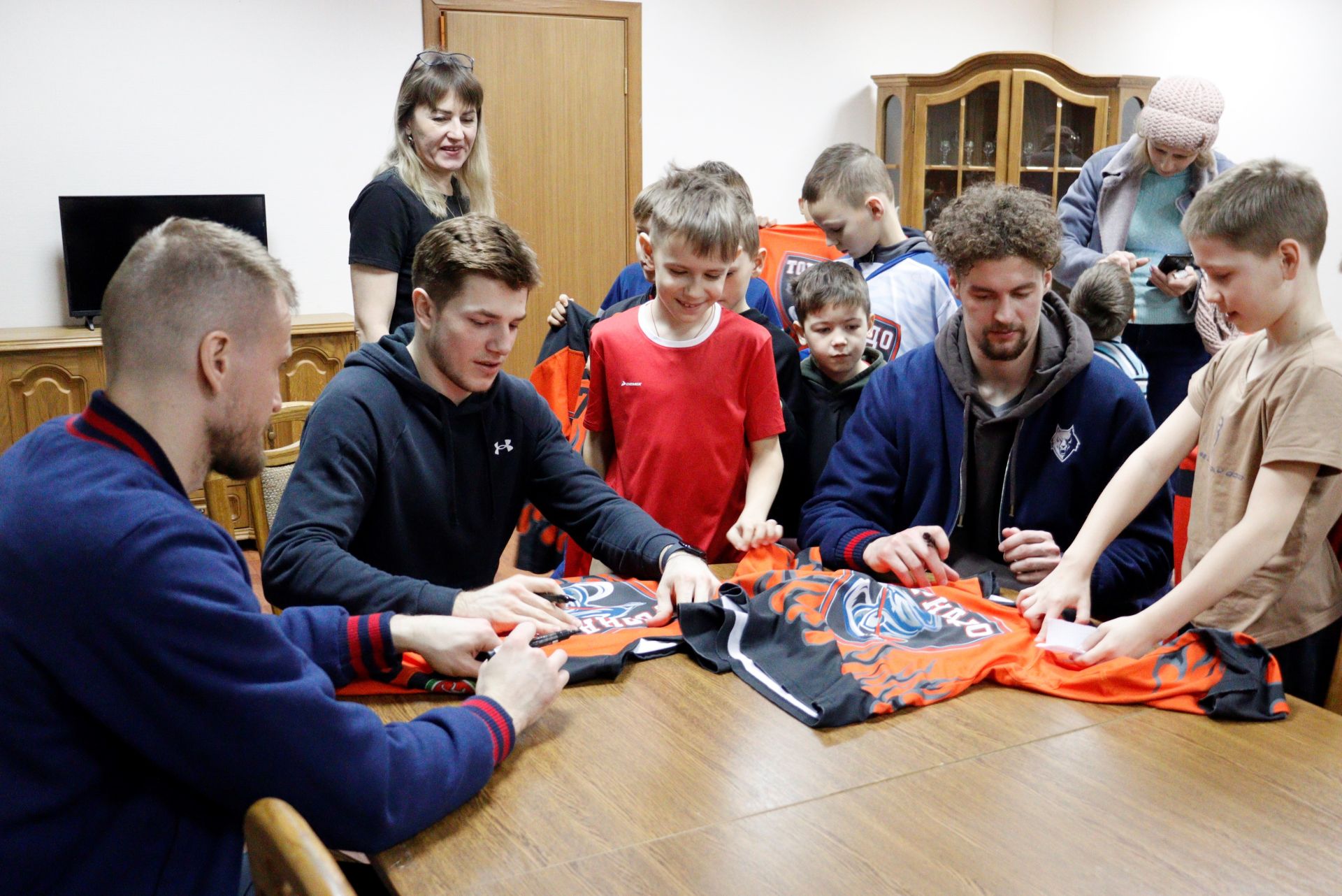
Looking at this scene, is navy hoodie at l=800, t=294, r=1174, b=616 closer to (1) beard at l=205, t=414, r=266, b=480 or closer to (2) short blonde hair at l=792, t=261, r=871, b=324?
(2) short blonde hair at l=792, t=261, r=871, b=324

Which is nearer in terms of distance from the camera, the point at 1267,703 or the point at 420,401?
the point at 1267,703

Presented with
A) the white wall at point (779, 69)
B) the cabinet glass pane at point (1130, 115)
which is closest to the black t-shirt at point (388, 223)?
the white wall at point (779, 69)

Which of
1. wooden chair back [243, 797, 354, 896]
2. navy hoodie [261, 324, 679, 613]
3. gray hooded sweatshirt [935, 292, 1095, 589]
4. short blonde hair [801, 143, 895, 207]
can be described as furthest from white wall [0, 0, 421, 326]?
wooden chair back [243, 797, 354, 896]

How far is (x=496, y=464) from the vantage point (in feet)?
6.67

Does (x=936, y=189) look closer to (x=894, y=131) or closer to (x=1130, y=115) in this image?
(x=894, y=131)

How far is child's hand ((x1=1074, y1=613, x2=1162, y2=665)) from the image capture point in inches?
60.0

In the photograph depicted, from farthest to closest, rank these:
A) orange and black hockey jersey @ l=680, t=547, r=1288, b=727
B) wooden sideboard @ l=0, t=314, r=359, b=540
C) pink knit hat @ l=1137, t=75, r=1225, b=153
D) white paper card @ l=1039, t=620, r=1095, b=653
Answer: wooden sideboard @ l=0, t=314, r=359, b=540 → pink knit hat @ l=1137, t=75, r=1225, b=153 → white paper card @ l=1039, t=620, r=1095, b=653 → orange and black hockey jersey @ l=680, t=547, r=1288, b=727

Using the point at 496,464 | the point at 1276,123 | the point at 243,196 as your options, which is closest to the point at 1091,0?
the point at 1276,123

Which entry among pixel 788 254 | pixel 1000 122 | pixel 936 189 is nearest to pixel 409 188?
pixel 788 254

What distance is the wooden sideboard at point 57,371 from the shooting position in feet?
15.2

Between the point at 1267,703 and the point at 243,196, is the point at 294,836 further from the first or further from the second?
the point at 243,196

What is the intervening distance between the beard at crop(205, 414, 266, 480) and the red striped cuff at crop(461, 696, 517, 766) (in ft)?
1.25

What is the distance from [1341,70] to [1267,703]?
5.21 metres

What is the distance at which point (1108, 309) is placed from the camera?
2.99 meters
